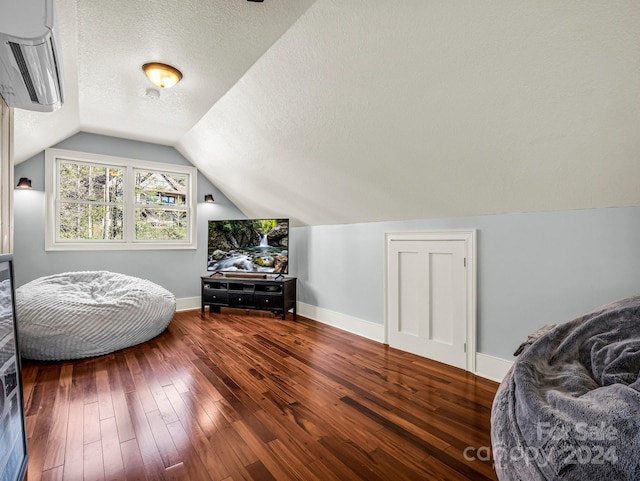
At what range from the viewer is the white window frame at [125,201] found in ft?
13.3

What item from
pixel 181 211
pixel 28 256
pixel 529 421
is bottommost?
pixel 529 421

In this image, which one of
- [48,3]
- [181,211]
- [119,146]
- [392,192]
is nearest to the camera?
[48,3]

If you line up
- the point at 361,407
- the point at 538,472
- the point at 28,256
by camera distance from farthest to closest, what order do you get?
the point at 28,256
the point at 361,407
the point at 538,472

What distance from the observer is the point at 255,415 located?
78.4 inches

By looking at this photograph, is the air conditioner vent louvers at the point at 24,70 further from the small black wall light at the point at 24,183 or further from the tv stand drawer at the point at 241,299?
the tv stand drawer at the point at 241,299

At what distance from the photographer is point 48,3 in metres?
1.15

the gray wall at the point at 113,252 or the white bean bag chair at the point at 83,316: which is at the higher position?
the gray wall at the point at 113,252

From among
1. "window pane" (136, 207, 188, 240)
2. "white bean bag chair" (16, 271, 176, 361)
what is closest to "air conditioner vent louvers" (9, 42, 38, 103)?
"white bean bag chair" (16, 271, 176, 361)

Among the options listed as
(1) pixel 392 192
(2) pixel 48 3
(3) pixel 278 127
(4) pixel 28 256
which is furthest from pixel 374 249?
(4) pixel 28 256

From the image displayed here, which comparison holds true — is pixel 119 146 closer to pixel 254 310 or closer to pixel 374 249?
pixel 254 310

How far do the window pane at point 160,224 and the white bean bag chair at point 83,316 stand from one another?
3.82ft

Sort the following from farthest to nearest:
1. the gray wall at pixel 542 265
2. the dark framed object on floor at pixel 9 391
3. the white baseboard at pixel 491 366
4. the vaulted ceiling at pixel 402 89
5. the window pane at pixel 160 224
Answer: the window pane at pixel 160 224
the white baseboard at pixel 491 366
the gray wall at pixel 542 265
the vaulted ceiling at pixel 402 89
the dark framed object on floor at pixel 9 391

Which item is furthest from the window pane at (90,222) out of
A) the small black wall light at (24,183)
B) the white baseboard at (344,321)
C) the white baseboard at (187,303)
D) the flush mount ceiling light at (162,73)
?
the white baseboard at (344,321)

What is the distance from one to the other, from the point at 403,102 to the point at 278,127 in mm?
1267
